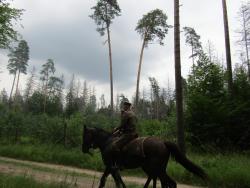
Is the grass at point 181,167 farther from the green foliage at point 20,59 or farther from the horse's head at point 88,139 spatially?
the green foliage at point 20,59

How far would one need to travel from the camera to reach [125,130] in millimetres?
10250

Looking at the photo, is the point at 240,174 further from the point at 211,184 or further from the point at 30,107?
the point at 30,107

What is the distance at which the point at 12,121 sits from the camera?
1134 inches

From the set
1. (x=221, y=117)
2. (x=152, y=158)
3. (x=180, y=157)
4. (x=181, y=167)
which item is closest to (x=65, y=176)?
(x=152, y=158)

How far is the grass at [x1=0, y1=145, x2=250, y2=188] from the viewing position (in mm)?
12086

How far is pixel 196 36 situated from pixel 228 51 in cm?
2978

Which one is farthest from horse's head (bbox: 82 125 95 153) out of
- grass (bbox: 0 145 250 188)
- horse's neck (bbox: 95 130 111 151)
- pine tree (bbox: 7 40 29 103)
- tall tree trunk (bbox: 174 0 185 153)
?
pine tree (bbox: 7 40 29 103)

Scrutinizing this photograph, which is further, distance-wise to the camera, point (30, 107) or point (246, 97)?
point (30, 107)

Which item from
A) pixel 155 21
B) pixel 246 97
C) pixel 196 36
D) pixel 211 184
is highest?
pixel 196 36

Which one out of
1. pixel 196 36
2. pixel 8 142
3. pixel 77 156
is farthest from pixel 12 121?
pixel 196 36

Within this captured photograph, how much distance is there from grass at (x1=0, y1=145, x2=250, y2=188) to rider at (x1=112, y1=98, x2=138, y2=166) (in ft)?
14.0

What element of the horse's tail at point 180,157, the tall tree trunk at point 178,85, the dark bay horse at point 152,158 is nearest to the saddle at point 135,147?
the dark bay horse at point 152,158

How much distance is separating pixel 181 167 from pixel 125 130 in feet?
17.2

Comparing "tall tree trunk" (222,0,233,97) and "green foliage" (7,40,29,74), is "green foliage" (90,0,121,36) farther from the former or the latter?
"green foliage" (7,40,29,74)
